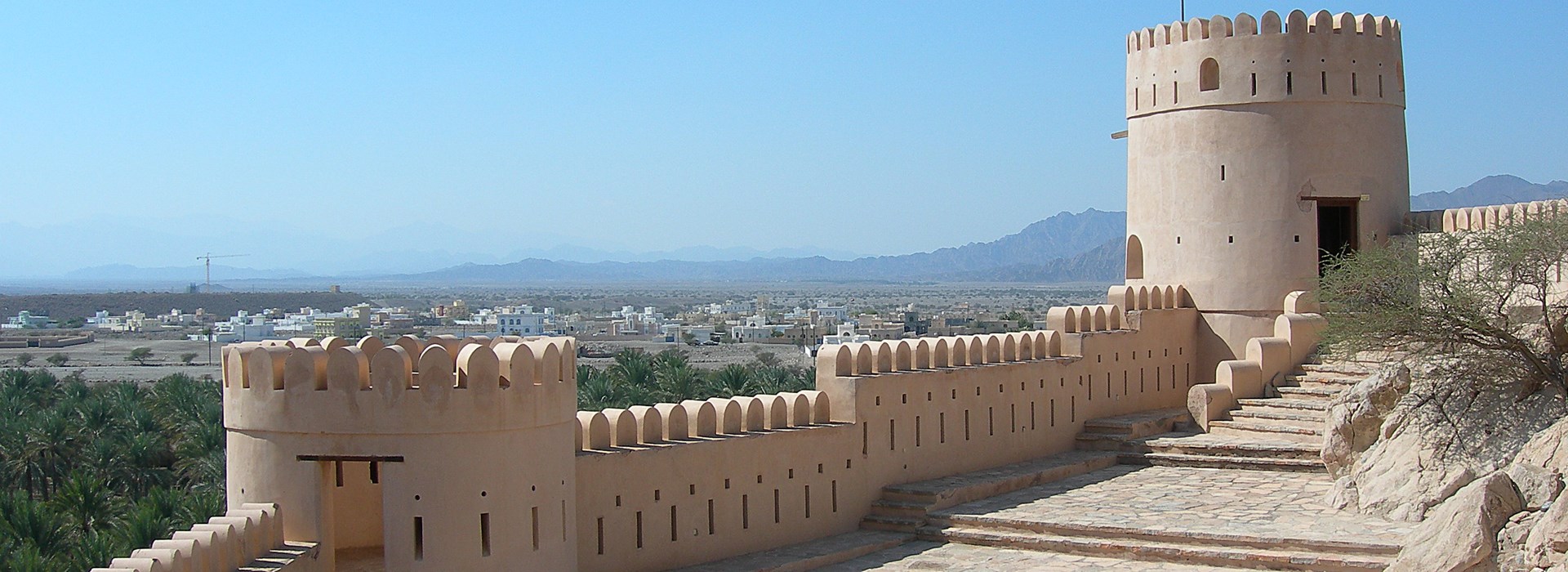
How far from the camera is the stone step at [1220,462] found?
50.9 ft

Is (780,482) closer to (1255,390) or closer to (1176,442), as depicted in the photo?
(1176,442)

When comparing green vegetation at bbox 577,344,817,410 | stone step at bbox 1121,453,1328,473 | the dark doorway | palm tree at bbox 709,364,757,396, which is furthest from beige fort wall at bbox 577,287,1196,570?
palm tree at bbox 709,364,757,396

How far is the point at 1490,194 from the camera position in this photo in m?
164

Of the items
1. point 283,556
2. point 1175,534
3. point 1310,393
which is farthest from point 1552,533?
point 283,556

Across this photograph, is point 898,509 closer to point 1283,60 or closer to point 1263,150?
point 1263,150

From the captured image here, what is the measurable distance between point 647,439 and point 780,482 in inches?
59.9

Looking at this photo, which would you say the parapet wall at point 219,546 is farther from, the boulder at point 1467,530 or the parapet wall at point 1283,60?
the parapet wall at point 1283,60

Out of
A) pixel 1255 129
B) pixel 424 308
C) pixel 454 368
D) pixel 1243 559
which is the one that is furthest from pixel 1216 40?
pixel 424 308

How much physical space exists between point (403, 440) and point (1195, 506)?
7.11 meters

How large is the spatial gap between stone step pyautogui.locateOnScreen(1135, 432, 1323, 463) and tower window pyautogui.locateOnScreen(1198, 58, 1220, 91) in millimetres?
4301

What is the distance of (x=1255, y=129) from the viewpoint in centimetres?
1850

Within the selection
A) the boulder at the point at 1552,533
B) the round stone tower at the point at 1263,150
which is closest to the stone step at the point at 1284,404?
the round stone tower at the point at 1263,150

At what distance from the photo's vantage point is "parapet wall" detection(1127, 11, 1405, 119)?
60.4ft

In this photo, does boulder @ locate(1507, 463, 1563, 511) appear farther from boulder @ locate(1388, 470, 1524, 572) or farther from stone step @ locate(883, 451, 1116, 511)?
stone step @ locate(883, 451, 1116, 511)
